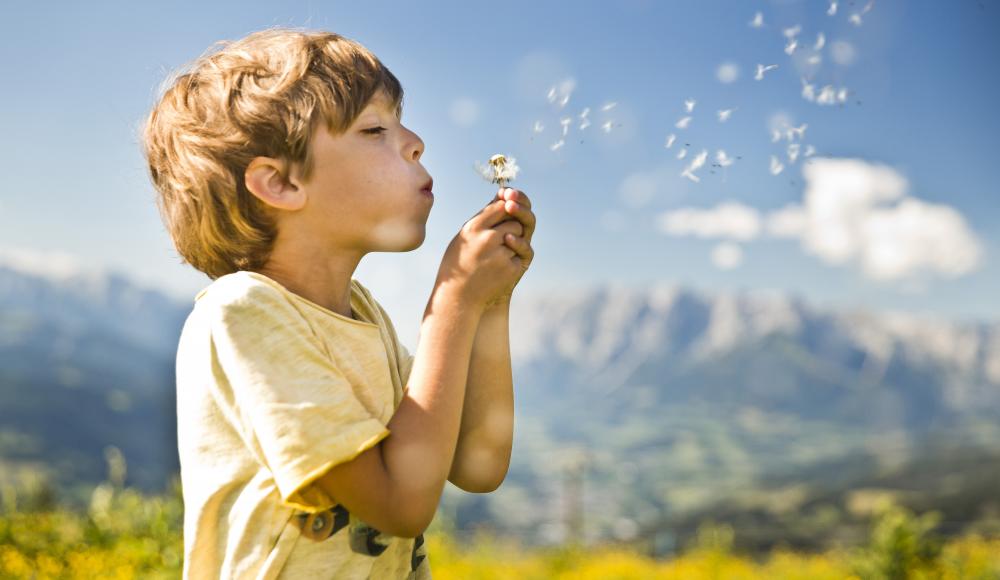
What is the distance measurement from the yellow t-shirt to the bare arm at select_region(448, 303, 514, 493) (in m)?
0.21

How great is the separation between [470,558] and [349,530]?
5.47 meters

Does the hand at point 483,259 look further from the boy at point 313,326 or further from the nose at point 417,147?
the nose at point 417,147

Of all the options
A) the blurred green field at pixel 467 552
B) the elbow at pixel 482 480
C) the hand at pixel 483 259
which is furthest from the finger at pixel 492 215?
the blurred green field at pixel 467 552

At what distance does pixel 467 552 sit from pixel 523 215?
19.0ft

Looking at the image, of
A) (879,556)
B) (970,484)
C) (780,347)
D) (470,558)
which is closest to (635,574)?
(470,558)

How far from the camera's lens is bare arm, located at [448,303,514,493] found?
4.75 ft

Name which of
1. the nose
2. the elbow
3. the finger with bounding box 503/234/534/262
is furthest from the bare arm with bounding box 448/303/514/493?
the nose

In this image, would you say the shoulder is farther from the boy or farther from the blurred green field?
the blurred green field

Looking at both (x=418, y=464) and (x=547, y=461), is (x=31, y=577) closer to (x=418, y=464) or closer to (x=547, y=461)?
(x=418, y=464)

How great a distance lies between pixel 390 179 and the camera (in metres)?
1.33

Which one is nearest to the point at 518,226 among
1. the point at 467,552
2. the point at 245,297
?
the point at 245,297

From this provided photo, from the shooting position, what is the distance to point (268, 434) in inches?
43.9

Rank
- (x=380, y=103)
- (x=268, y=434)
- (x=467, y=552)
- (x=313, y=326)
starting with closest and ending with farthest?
(x=268, y=434), (x=313, y=326), (x=380, y=103), (x=467, y=552)

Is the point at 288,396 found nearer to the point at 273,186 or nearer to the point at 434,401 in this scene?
the point at 434,401
